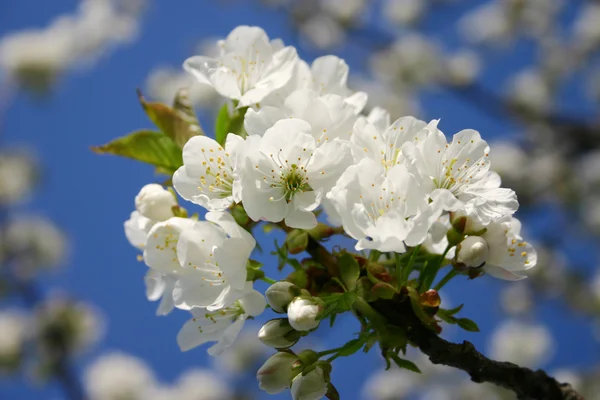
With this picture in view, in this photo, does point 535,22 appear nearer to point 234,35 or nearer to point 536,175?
point 536,175

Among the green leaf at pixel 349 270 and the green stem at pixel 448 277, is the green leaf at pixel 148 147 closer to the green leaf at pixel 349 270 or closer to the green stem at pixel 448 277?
the green leaf at pixel 349 270

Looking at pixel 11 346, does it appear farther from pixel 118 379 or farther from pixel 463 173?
pixel 463 173

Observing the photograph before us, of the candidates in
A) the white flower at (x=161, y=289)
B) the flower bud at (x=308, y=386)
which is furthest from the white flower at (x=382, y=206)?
the white flower at (x=161, y=289)

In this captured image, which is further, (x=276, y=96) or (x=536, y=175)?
(x=536, y=175)

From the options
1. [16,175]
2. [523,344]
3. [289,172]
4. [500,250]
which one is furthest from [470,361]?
[16,175]

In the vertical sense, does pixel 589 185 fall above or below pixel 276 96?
above

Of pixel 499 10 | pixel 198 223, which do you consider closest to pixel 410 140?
pixel 198 223
